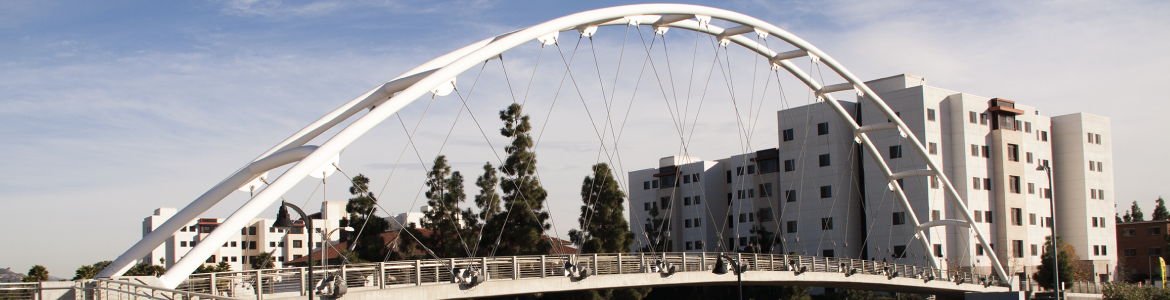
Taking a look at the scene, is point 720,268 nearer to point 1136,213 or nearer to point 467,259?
point 467,259

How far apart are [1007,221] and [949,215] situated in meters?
5.46

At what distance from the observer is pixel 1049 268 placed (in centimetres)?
6769

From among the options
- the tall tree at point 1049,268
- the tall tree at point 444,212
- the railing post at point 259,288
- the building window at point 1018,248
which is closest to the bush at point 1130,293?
the tall tree at point 1049,268

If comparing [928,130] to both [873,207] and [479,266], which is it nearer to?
[873,207]

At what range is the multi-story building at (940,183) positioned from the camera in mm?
67625

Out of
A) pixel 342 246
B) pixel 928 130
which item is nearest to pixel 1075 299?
pixel 928 130

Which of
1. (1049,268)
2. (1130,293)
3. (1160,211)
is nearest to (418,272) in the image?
(1130,293)

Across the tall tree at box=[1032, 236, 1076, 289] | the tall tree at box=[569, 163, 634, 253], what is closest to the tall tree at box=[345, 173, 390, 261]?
the tall tree at box=[569, 163, 634, 253]

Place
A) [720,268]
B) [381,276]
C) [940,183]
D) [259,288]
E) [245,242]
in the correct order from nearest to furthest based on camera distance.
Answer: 1. [259,288]
2. [381,276]
3. [720,268]
4. [940,183]
5. [245,242]

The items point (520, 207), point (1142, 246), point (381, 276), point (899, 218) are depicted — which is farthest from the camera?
point (1142, 246)

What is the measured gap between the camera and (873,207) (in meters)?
70.5

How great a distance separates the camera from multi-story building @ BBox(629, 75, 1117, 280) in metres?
67.6

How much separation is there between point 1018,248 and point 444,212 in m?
45.5

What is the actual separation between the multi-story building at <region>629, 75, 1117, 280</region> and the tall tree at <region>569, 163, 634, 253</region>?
19.6 meters
